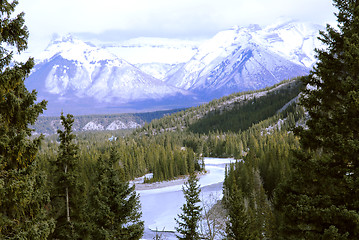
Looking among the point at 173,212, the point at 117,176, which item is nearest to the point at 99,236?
the point at 117,176

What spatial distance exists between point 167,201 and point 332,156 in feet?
243

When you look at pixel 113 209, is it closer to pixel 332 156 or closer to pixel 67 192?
pixel 67 192

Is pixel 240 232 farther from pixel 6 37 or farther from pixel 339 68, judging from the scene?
pixel 6 37

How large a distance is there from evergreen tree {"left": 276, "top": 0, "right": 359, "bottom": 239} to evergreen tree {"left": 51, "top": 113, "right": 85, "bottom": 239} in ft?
54.8

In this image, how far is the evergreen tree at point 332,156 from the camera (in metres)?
11.2

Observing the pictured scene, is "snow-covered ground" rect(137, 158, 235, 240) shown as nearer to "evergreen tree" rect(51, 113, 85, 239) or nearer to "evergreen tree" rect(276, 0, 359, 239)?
"evergreen tree" rect(51, 113, 85, 239)

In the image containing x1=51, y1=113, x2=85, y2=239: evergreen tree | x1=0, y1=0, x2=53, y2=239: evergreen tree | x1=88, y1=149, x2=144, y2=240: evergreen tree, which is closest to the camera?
x1=0, y1=0, x2=53, y2=239: evergreen tree

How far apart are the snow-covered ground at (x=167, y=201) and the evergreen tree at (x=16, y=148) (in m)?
32.9

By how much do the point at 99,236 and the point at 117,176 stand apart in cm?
389

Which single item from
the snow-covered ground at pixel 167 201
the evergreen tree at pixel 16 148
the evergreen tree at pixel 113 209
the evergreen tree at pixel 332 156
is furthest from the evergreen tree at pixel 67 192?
the snow-covered ground at pixel 167 201

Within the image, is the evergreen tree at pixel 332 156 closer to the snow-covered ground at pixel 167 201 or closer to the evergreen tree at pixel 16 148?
the evergreen tree at pixel 16 148

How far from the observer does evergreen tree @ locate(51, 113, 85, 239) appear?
2433cm

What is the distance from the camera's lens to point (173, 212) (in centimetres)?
6894

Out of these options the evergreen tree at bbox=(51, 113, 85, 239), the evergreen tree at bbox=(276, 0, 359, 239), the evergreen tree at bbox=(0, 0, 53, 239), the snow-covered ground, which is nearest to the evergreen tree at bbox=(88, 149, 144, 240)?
the evergreen tree at bbox=(51, 113, 85, 239)
